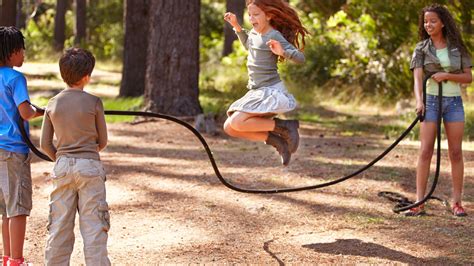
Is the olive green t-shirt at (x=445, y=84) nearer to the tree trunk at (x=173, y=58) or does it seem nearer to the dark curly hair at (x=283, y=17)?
the dark curly hair at (x=283, y=17)

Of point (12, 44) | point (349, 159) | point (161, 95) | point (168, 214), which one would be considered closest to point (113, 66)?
point (161, 95)

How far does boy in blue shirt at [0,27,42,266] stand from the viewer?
18.5 ft

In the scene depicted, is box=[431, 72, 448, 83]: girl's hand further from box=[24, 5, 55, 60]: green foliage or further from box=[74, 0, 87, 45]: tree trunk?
box=[74, 0, 87, 45]: tree trunk

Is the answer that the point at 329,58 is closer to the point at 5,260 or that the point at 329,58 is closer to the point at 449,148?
the point at 449,148

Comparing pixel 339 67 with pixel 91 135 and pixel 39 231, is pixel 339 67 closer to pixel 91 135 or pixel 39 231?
pixel 39 231

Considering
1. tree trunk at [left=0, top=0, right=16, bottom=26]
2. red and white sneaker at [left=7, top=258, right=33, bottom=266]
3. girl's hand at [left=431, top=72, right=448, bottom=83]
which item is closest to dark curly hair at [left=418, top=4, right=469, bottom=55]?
girl's hand at [left=431, top=72, right=448, bottom=83]

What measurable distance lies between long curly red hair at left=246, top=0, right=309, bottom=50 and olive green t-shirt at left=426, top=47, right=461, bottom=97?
1.78 meters

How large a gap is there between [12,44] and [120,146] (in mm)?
6326

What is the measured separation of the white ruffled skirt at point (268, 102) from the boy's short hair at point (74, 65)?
155 centimetres

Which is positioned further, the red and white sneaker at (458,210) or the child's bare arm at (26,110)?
the red and white sneaker at (458,210)

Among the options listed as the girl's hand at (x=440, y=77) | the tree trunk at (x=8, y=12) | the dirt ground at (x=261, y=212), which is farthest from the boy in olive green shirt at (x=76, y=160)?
the tree trunk at (x=8, y=12)

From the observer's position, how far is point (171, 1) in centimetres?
1330

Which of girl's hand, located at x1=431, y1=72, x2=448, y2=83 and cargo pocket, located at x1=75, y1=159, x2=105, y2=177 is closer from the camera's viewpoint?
cargo pocket, located at x1=75, y1=159, x2=105, y2=177

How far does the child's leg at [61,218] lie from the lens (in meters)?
5.15
